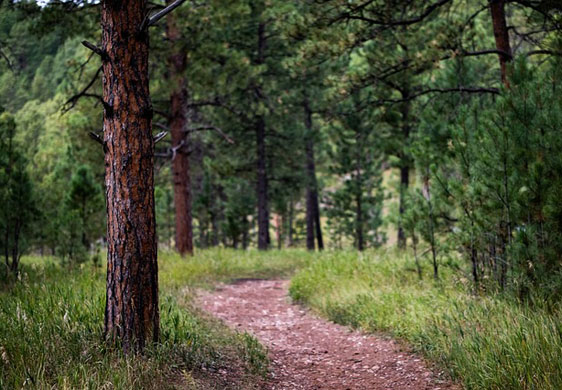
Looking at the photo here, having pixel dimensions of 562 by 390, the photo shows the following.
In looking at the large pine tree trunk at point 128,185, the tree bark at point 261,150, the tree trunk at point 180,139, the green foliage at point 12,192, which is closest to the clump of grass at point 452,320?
the large pine tree trunk at point 128,185

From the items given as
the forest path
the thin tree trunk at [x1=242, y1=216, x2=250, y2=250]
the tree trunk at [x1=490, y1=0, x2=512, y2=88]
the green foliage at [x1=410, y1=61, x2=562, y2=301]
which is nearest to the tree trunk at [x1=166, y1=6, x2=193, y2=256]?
the forest path

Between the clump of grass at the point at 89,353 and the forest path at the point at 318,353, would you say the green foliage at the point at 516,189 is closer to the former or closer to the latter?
the forest path at the point at 318,353

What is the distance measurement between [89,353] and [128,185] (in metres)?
1.44

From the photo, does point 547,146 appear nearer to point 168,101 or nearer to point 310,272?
point 310,272

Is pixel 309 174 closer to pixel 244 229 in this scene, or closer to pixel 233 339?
pixel 244 229

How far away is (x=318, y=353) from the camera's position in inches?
236

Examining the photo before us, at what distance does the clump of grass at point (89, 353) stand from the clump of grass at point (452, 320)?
187cm

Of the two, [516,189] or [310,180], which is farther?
[310,180]

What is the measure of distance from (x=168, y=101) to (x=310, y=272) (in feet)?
20.6

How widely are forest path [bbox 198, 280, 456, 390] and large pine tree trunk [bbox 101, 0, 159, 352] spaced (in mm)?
1540

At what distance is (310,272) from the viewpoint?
10.6m

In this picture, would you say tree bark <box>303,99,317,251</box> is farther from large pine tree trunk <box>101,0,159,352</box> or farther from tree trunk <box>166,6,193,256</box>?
large pine tree trunk <box>101,0,159,352</box>

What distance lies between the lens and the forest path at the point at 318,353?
4.79m

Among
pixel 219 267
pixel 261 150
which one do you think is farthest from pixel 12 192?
pixel 261 150
